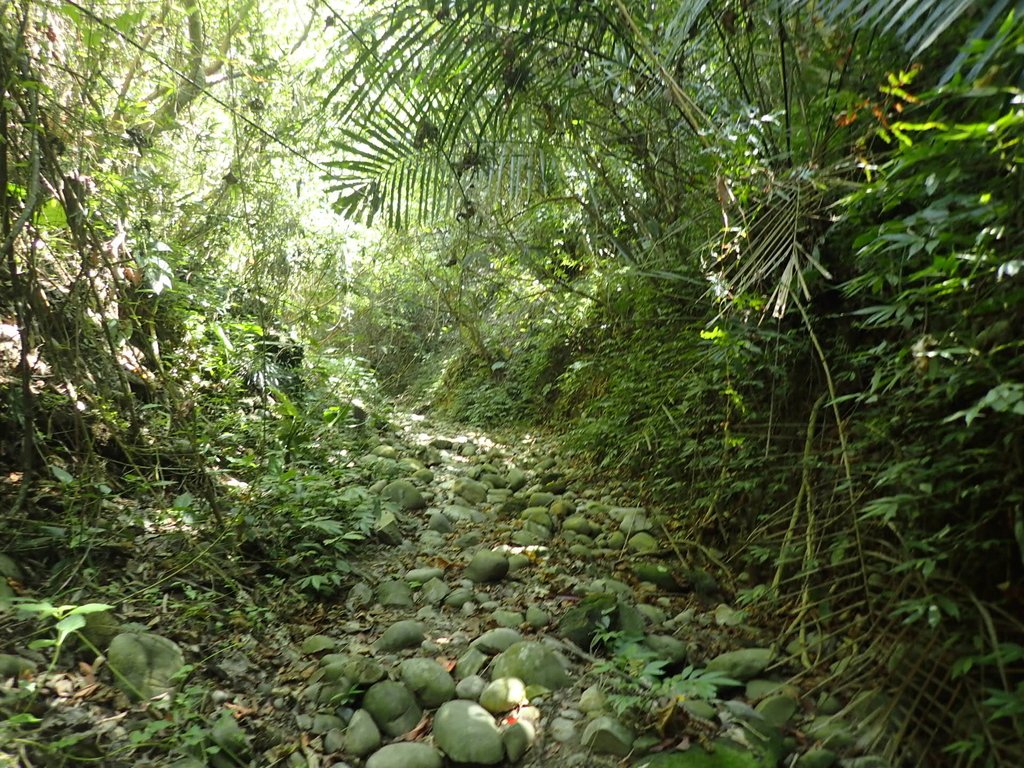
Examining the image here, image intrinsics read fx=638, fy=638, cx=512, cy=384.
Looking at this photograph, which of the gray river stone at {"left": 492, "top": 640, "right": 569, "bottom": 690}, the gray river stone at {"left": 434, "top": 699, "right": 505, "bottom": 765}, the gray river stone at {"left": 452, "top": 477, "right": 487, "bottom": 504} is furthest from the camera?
the gray river stone at {"left": 452, "top": 477, "right": 487, "bottom": 504}

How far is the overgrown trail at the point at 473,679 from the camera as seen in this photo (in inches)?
63.0

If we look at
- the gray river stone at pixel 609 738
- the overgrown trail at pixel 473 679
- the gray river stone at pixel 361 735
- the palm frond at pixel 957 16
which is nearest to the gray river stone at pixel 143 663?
the overgrown trail at pixel 473 679

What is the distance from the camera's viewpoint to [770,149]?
224 centimetres

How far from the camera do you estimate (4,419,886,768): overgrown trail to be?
1601mm

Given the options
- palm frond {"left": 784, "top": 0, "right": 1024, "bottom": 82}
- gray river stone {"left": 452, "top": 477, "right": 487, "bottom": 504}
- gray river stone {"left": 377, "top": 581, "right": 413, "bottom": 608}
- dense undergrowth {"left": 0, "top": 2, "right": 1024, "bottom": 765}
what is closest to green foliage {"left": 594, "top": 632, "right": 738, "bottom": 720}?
dense undergrowth {"left": 0, "top": 2, "right": 1024, "bottom": 765}

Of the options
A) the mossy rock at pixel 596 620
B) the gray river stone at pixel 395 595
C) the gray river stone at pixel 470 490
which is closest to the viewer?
the mossy rock at pixel 596 620

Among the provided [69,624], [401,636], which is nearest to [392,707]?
[401,636]

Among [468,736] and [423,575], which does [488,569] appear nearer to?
[423,575]

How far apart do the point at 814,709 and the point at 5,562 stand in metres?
2.32

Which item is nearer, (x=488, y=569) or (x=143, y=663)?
(x=143, y=663)

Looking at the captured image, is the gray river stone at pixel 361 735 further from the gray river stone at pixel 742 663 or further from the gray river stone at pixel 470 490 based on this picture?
the gray river stone at pixel 470 490

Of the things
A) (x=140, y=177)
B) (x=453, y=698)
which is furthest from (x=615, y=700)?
(x=140, y=177)

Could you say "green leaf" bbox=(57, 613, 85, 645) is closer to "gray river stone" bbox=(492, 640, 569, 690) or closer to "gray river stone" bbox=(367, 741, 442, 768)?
"gray river stone" bbox=(367, 741, 442, 768)

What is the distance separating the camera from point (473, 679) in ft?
6.53
